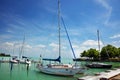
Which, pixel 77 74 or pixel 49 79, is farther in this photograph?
pixel 77 74

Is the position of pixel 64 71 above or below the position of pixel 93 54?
below

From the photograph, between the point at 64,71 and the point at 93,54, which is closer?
the point at 64,71

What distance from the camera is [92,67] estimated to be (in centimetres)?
6225

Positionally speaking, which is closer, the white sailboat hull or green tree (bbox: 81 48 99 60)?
the white sailboat hull

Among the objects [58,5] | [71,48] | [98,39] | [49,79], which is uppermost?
[58,5]

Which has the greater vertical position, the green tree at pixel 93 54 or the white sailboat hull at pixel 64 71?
the green tree at pixel 93 54

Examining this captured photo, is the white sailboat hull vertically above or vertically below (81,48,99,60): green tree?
below

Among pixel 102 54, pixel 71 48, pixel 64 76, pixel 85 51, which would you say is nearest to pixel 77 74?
pixel 64 76

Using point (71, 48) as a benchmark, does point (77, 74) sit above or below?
below

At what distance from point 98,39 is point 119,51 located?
58.2 meters

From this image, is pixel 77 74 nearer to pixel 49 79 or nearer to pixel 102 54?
pixel 49 79

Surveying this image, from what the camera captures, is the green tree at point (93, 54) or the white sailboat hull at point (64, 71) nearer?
the white sailboat hull at point (64, 71)

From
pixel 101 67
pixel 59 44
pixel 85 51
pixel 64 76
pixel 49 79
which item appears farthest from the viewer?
pixel 85 51

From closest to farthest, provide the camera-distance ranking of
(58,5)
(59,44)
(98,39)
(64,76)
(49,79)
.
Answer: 1. (49,79)
2. (64,76)
3. (59,44)
4. (58,5)
5. (98,39)
